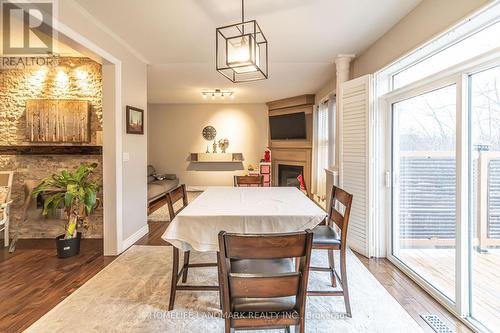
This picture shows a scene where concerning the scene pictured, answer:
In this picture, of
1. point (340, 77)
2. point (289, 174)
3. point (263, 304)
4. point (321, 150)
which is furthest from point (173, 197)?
point (289, 174)

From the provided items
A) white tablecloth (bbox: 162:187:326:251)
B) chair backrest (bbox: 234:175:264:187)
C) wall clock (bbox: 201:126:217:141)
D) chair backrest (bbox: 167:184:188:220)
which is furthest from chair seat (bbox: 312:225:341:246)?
wall clock (bbox: 201:126:217:141)

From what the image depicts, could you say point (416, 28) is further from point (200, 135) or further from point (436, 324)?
point (200, 135)

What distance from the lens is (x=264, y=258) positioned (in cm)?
125

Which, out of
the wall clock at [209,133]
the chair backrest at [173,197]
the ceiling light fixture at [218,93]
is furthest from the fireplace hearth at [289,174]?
the chair backrest at [173,197]

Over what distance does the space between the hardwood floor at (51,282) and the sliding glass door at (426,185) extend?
0.69ft

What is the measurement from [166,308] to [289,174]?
5.70 metres

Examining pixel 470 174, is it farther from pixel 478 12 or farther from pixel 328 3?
pixel 328 3

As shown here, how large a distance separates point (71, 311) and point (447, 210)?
10.4ft

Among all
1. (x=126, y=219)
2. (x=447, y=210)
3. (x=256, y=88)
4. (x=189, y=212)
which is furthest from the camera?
(x=256, y=88)

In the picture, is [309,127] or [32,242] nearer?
[32,242]

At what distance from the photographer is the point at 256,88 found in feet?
19.4

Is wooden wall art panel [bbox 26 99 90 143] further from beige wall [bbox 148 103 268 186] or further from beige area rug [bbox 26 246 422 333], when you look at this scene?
beige wall [bbox 148 103 268 186]

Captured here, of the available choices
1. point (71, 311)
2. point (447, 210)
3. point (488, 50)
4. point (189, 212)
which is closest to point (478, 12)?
point (488, 50)

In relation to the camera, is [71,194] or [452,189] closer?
[452,189]
